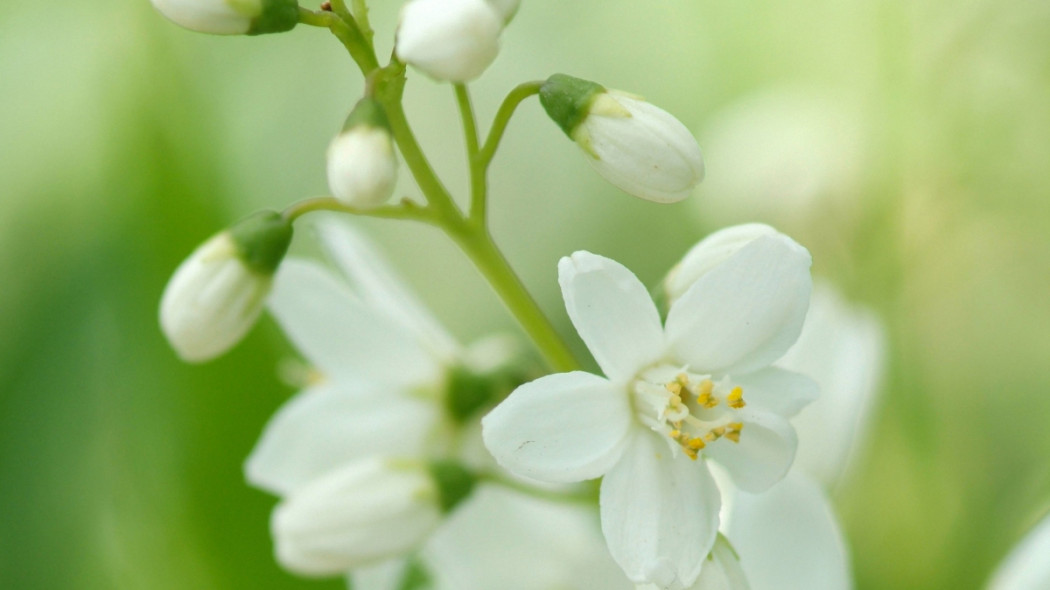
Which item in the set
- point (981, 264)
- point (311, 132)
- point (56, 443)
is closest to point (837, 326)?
point (981, 264)

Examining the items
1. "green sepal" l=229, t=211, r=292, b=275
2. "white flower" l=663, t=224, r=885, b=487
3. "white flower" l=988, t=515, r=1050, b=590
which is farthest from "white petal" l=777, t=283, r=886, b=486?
"green sepal" l=229, t=211, r=292, b=275

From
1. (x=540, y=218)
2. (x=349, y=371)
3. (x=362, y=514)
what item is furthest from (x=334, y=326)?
(x=540, y=218)

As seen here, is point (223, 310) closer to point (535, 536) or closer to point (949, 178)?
point (535, 536)

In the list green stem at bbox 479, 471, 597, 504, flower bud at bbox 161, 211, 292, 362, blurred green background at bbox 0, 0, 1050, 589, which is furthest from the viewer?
blurred green background at bbox 0, 0, 1050, 589

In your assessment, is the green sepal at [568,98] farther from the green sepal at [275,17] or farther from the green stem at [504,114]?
the green sepal at [275,17]

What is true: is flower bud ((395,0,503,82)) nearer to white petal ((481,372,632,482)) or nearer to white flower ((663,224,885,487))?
white petal ((481,372,632,482))
